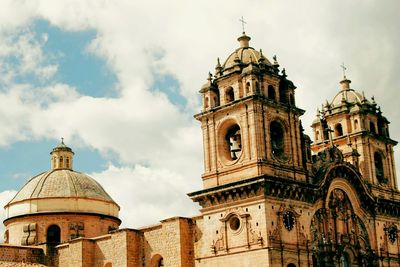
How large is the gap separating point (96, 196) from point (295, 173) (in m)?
18.7

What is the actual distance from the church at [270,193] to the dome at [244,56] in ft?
0.20

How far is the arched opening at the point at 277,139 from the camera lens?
128 ft

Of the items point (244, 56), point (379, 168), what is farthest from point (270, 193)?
point (379, 168)

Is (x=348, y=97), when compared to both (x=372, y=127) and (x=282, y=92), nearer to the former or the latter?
(x=372, y=127)

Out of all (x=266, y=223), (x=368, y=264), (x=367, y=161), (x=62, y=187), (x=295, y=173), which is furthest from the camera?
(x=62, y=187)

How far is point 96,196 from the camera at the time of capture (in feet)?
171

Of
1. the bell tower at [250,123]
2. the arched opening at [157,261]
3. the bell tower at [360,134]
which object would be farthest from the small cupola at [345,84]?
the arched opening at [157,261]

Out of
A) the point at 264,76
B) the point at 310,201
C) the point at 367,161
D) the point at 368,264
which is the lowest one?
the point at 368,264

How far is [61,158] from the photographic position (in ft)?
182

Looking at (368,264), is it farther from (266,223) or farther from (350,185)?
(266,223)

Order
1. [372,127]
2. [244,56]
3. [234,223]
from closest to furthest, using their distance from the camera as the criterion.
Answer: [234,223]
[244,56]
[372,127]

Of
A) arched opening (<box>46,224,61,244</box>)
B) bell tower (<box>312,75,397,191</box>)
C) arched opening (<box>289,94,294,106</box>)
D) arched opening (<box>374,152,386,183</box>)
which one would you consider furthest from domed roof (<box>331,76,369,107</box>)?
arched opening (<box>46,224,61,244</box>)

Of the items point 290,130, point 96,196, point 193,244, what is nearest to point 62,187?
point 96,196

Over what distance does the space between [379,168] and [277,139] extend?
10278 millimetres
